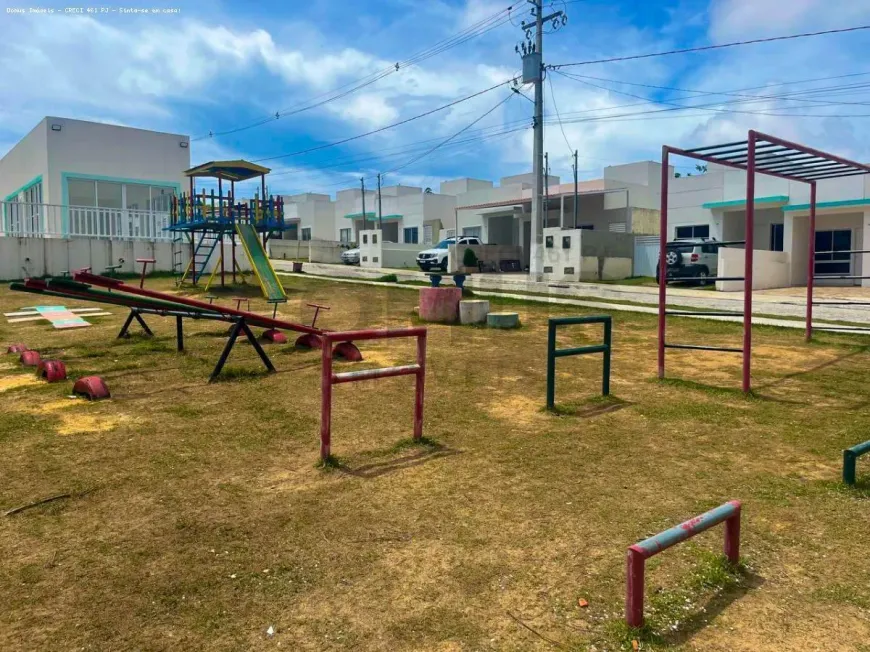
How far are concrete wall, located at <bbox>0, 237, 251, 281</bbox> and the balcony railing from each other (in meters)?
0.89

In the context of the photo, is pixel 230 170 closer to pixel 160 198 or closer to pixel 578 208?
pixel 160 198

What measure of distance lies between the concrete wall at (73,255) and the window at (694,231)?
19.2 m

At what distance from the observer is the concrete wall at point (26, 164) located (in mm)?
22594

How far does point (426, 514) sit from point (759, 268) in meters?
22.1

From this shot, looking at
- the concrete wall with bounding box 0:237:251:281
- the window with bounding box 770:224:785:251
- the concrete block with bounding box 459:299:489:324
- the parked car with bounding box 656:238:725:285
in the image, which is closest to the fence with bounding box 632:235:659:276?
the parked car with bounding box 656:238:725:285

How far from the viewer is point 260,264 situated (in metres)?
15.2

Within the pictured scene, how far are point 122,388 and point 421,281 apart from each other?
653 inches

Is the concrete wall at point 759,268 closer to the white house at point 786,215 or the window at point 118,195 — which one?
the white house at point 786,215

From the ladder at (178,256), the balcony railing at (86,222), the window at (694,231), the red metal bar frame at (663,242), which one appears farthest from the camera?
the window at (694,231)

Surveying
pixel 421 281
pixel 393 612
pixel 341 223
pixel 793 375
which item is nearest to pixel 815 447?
pixel 793 375

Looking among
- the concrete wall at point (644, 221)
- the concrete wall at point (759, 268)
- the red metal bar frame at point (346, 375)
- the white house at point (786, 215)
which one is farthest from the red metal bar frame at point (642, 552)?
the concrete wall at point (644, 221)

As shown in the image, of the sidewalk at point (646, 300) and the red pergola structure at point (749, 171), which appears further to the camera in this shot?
the sidewalk at point (646, 300)

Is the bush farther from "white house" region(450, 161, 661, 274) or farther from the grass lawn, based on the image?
the grass lawn

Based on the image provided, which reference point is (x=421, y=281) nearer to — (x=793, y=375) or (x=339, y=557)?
(x=793, y=375)
